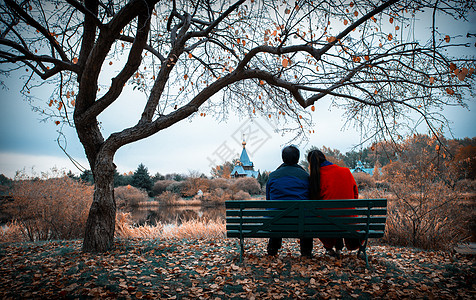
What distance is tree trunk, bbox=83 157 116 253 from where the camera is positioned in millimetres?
4652

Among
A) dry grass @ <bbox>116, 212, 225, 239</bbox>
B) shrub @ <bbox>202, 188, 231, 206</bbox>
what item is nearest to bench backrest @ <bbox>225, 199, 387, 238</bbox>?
dry grass @ <bbox>116, 212, 225, 239</bbox>

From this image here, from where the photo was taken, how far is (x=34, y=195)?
328 inches

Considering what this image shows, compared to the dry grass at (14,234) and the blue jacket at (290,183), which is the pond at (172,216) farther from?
the blue jacket at (290,183)

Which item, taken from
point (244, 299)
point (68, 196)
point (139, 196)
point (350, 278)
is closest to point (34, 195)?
point (68, 196)

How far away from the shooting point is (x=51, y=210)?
7844 millimetres

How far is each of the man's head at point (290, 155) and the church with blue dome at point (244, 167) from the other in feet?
129

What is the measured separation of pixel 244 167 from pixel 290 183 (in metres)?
43.0

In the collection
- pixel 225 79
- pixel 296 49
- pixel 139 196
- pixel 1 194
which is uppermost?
pixel 296 49

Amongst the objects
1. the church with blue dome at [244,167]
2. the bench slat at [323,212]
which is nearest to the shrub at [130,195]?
the church with blue dome at [244,167]

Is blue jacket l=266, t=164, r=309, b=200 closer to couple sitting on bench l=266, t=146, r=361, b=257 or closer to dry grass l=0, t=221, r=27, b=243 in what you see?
couple sitting on bench l=266, t=146, r=361, b=257

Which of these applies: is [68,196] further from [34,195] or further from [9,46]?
[9,46]

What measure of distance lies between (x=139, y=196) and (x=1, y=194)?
14.6m

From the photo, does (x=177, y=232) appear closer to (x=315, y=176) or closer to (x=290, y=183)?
(x=290, y=183)

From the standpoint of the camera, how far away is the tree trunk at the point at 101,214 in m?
4.65
